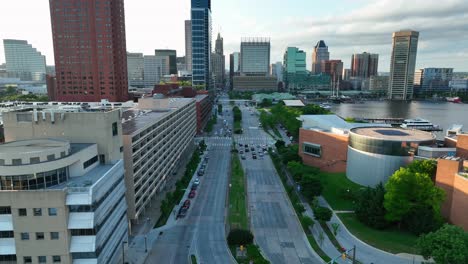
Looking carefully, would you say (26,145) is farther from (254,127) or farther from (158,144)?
(254,127)

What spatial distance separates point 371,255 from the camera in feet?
153

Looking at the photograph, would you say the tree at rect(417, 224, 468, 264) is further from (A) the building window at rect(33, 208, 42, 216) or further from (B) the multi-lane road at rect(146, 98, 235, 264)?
(A) the building window at rect(33, 208, 42, 216)

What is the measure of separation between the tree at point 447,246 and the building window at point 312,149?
158ft

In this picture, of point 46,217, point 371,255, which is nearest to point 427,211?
point 371,255

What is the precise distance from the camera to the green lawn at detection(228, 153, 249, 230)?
57406mm

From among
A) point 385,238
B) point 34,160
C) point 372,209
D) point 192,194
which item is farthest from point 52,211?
point 385,238

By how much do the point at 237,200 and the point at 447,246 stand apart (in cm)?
3849

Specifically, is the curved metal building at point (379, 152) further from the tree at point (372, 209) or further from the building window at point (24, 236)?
the building window at point (24, 236)

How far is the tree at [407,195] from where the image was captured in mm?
51906

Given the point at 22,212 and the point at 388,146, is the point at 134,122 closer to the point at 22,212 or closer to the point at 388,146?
the point at 22,212

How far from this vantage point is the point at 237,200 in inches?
2645

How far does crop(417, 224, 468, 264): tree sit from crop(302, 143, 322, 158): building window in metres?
48.1

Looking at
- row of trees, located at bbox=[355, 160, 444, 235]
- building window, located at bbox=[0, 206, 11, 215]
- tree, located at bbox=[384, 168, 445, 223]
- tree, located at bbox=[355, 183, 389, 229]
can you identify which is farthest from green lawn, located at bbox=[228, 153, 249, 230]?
Result: building window, located at bbox=[0, 206, 11, 215]

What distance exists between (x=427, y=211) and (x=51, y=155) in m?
54.8
